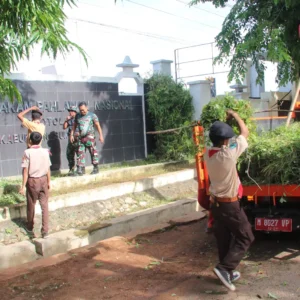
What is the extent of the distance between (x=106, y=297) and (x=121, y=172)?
4.95 metres

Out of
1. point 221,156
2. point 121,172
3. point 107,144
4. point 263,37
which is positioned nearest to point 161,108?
point 107,144

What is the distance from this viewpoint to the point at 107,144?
10219mm

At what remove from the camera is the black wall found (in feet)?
27.3

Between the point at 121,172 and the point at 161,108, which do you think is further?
the point at 161,108

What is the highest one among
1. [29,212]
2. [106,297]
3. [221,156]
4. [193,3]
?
[193,3]

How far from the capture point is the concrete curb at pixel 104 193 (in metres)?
6.09

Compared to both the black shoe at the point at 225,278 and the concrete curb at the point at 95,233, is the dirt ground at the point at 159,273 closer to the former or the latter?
the black shoe at the point at 225,278

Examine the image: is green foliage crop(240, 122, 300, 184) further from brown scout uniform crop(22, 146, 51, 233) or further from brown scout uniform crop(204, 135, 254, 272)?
brown scout uniform crop(22, 146, 51, 233)

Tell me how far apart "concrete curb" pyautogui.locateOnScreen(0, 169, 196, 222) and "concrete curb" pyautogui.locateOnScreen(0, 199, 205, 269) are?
2.38 feet

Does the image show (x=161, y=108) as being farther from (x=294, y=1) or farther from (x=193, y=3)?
(x=294, y=1)

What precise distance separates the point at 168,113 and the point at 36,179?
5756 millimetres

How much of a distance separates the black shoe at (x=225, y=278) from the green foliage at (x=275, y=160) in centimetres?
136

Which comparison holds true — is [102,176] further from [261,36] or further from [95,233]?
[261,36]

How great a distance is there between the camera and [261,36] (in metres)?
8.03
